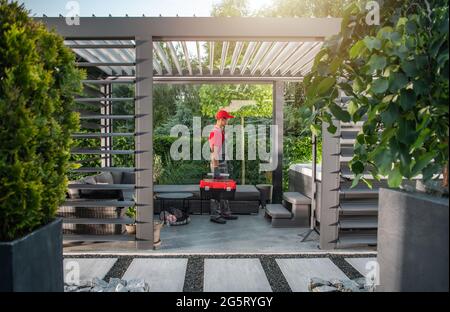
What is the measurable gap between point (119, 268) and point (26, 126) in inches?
90.4

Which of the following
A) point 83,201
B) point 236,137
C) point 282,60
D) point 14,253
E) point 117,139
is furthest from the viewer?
point 236,137


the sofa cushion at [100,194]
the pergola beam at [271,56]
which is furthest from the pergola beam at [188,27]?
the sofa cushion at [100,194]

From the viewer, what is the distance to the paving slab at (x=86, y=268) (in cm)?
367

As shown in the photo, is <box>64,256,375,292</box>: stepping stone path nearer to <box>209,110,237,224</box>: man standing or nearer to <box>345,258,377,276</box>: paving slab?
<box>345,258,377,276</box>: paving slab

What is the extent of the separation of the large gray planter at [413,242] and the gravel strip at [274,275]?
123 centimetres

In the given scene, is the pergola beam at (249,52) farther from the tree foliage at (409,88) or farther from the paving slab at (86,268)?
the paving slab at (86,268)

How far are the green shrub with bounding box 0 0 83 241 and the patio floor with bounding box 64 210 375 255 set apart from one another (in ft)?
7.88

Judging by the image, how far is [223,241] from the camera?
18.0 feet

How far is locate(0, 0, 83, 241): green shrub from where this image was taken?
2152mm

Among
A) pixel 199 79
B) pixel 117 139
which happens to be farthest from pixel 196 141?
pixel 199 79

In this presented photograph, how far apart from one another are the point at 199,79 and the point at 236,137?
3817mm

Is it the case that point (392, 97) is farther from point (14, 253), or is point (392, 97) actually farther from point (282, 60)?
point (282, 60)

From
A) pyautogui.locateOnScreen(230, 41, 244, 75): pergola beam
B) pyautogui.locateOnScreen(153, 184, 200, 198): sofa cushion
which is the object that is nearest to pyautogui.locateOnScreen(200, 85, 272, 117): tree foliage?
pyautogui.locateOnScreen(230, 41, 244, 75): pergola beam

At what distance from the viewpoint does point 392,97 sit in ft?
6.95
